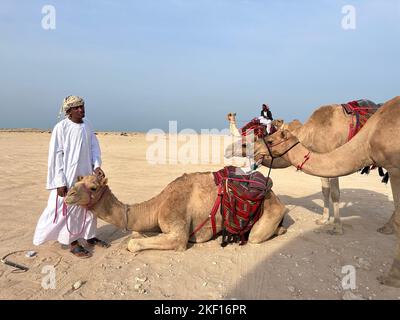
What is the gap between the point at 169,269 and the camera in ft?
15.7

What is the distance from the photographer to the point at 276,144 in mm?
4996

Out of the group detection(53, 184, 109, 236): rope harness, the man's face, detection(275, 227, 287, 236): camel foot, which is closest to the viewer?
detection(53, 184, 109, 236): rope harness

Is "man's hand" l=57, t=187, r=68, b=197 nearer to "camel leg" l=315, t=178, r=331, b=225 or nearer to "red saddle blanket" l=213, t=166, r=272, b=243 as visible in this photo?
"red saddle blanket" l=213, t=166, r=272, b=243

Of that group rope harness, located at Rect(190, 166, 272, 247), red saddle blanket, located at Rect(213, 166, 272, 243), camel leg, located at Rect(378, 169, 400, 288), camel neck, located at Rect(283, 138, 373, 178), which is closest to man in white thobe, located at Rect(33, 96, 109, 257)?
rope harness, located at Rect(190, 166, 272, 247)

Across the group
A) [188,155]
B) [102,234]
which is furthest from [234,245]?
[188,155]

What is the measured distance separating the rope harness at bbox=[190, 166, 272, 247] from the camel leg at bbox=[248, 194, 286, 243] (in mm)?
87

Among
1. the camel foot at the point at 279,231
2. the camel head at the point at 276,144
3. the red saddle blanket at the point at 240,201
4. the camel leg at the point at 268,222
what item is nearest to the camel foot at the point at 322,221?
the camel foot at the point at 279,231

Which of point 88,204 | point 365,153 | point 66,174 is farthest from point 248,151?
point 66,174

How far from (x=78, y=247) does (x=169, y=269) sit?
1492 mm

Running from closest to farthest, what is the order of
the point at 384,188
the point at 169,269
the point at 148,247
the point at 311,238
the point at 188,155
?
the point at 169,269
the point at 148,247
the point at 311,238
the point at 384,188
the point at 188,155

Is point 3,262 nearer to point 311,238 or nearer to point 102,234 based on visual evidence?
point 102,234

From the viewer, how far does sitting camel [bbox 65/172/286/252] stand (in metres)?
5.00

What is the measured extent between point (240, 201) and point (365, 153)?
180 centimetres
